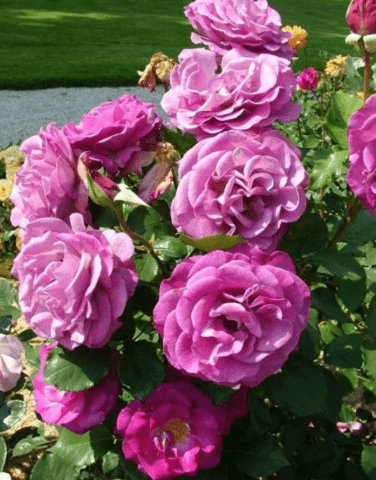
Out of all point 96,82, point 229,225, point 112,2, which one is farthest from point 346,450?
point 112,2

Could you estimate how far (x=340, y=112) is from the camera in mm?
785

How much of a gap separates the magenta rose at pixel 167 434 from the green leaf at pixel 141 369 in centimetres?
5

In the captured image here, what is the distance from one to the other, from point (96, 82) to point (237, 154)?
510 centimetres

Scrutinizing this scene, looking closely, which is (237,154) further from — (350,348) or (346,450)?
(346,450)

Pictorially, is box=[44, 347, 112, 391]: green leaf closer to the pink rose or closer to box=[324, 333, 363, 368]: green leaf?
box=[324, 333, 363, 368]: green leaf

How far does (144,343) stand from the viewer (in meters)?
0.75

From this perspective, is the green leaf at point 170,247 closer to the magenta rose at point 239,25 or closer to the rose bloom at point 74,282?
the rose bloom at point 74,282

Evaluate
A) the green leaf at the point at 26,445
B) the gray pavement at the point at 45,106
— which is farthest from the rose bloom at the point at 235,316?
the gray pavement at the point at 45,106

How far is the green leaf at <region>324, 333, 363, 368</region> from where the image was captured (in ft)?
3.14

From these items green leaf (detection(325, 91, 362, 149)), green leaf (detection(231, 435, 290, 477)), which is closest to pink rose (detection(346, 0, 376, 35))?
green leaf (detection(325, 91, 362, 149))

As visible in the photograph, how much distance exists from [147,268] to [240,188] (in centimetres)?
19

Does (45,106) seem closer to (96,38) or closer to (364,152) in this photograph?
(96,38)

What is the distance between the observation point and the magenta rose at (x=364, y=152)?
0.63 m

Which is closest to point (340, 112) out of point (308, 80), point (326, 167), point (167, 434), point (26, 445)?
point (326, 167)
